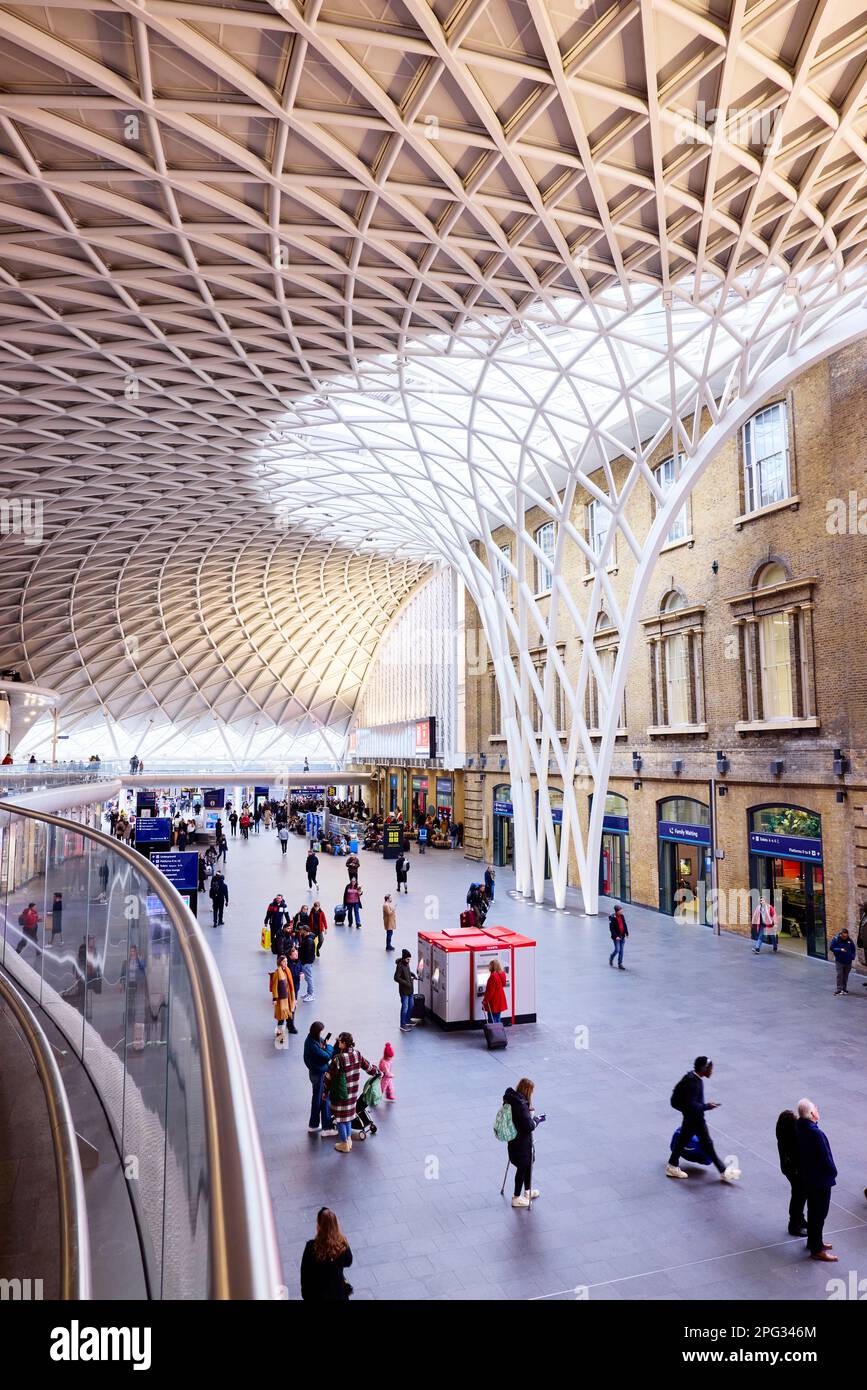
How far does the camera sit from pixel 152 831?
30797 mm

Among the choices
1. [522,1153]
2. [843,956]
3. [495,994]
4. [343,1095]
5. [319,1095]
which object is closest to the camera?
[522,1153]

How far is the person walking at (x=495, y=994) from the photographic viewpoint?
1487 cm

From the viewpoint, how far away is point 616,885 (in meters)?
31.5

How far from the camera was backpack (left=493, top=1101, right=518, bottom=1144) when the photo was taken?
371 inches

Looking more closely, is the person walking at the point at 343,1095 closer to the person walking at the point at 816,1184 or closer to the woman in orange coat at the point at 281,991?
the woman in orange coat at the point at 281,991

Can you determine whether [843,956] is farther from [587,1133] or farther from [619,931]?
[587,1133]

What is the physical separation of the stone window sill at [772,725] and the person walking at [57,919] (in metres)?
18.2

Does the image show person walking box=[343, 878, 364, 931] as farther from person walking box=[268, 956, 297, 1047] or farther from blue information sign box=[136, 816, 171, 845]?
person walking box=[268, 956, 297, 1047]

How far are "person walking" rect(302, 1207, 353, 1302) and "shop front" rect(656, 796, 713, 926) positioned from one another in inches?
828

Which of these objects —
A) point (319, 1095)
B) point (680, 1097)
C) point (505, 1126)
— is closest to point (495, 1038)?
point (319, 1095)

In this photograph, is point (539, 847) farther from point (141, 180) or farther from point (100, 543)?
point (100, 543)

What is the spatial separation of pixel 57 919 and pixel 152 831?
73.0 ft

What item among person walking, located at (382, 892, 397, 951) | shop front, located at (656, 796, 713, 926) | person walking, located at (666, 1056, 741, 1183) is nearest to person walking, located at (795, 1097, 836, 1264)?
person walking, located at (666, 1056, 741, 1183)
